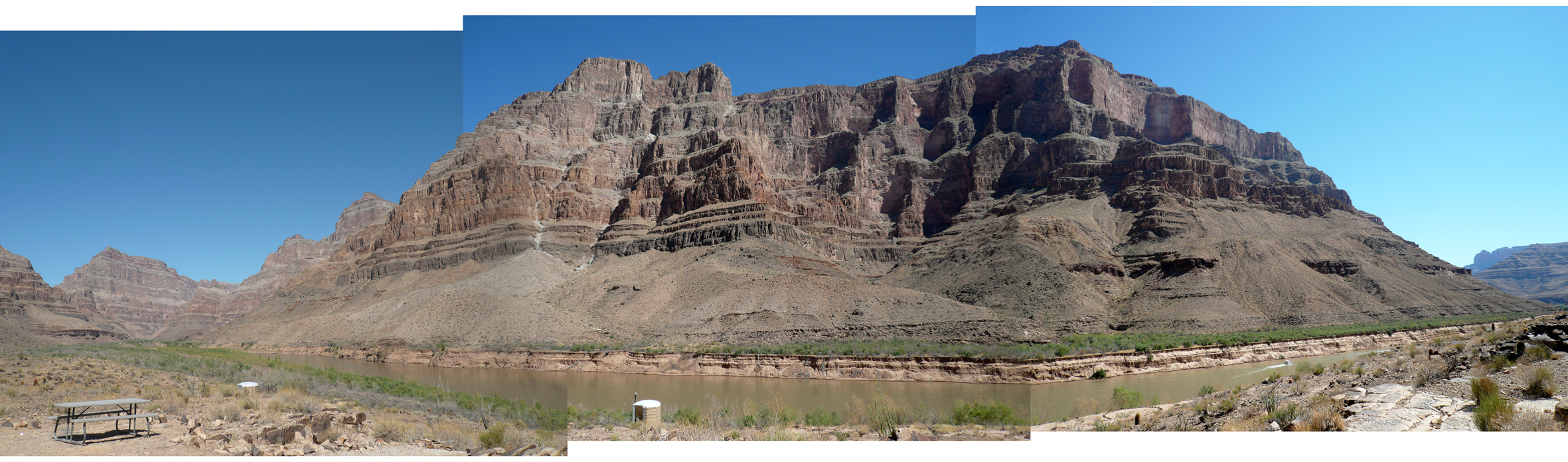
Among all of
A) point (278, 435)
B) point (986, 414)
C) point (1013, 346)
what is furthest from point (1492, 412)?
point (278, 435)

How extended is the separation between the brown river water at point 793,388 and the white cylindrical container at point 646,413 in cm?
127

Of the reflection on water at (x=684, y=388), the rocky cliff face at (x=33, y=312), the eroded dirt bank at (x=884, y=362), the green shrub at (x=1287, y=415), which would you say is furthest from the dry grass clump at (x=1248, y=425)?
the rocky cliff face at (x=33, y=312)

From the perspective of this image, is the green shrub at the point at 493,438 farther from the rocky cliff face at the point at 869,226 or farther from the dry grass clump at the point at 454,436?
the rocky cliff face at the point at 869,226

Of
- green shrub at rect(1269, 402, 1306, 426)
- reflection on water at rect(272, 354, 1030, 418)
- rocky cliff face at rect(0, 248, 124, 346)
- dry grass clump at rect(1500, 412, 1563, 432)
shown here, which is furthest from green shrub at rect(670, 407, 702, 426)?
rocky cliff face at rect(0, 248, 124, 346)

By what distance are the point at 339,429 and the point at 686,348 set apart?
85.7ft

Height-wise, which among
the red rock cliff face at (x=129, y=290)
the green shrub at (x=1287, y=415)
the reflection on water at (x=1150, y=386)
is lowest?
the reflection on water at (x=1150, y=386)

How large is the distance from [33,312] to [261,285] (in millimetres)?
106738

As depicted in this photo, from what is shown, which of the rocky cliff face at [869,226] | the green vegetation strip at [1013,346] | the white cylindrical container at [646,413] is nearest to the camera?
the white cylindrical container at [646,413]

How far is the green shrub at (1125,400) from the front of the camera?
15.9 meters

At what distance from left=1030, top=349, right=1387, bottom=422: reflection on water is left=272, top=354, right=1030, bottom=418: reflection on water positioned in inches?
37.2

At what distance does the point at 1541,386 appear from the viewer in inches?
381

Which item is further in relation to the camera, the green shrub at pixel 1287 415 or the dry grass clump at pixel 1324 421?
the green shrub at pixel 1287 415

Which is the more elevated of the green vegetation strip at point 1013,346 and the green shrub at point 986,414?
the green shrub at point 986,414

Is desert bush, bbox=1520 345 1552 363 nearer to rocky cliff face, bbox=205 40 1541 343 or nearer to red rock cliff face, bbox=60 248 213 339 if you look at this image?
rocky cliff face, bbox=205 40 1541 343
